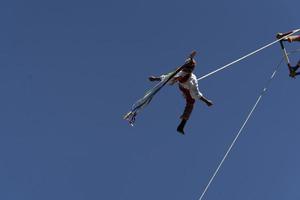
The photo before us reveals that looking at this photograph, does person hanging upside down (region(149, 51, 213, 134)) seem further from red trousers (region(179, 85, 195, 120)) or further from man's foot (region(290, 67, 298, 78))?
man's foot (region(290, 67, 298, 78))

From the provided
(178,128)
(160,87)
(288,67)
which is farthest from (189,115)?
(288,67)

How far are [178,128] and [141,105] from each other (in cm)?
127

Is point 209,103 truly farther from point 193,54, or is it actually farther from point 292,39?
point 292,39

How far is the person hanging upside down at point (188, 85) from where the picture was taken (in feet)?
37.3

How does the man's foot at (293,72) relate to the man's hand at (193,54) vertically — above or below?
above

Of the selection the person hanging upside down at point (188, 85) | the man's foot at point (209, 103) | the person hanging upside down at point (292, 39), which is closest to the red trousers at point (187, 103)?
the person hanging upside down at point (188, 85)

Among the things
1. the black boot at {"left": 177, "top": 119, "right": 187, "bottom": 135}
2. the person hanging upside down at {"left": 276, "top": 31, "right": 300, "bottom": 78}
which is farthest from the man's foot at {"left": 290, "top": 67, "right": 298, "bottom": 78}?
the black boot at {"left": 177, "top": 119, "right": 187, "bottom": 135}

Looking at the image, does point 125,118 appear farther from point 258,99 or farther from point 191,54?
point 258,99

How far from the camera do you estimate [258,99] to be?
43.0 feet

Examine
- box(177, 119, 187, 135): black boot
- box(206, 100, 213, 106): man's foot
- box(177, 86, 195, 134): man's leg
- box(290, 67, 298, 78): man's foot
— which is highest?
box(290, 67, 298, 78): man's foot

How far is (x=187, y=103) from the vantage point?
1199cm

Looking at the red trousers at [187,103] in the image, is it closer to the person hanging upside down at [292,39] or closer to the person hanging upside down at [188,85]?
the person hanging upside down at [188,85]

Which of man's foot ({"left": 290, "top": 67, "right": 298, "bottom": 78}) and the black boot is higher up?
man's foot ({"left": 290, "top": 67, "right": 298, "bottom": 78})

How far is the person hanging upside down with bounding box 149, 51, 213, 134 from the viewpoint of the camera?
11.4 metres
